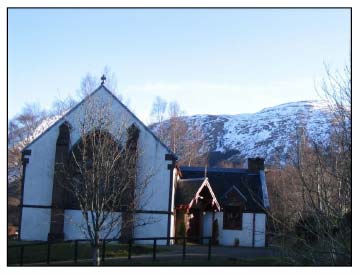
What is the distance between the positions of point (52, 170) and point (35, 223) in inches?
124

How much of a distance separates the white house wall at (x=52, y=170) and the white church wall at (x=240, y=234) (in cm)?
551

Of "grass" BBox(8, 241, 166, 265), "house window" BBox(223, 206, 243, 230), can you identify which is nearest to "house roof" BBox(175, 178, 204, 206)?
"house window" BBox(223, 206, 243, 230)

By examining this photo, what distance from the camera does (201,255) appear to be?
22.3 meters

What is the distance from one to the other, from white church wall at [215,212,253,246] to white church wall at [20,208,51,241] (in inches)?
424

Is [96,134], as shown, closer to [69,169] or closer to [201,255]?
[201,255]

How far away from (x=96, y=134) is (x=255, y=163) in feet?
61.4

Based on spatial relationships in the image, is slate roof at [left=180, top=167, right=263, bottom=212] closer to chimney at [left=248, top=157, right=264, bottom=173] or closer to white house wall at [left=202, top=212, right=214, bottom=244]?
chimney at [left=248, top=157, right=264, bottom=173]

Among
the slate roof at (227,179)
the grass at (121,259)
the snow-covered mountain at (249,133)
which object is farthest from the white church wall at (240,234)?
the snow-covered mountain at (249,133)

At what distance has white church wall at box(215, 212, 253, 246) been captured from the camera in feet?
108

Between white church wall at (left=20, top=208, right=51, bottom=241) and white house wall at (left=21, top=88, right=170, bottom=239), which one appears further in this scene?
white church wall at (left=20, top=208, right=51, bottom=241)

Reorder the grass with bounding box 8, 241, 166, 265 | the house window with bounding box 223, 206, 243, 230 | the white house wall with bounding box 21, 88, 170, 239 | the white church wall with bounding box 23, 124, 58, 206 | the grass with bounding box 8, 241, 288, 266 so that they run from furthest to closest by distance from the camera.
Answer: the house window with bounding box 223, 206, 243, 230 → the white church wall with bounding box 23, 124, 58, 206 → the white house wall with bounding box 21, 88, 170, 239 → the grass with bounding box 8, 241, 166, 265 → the grass with bounding box 8, 241, 288, 266

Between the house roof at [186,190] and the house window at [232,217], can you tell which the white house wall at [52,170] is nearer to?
the house roof at [186,190]

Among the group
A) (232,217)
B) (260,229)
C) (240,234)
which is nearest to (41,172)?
(232,217)

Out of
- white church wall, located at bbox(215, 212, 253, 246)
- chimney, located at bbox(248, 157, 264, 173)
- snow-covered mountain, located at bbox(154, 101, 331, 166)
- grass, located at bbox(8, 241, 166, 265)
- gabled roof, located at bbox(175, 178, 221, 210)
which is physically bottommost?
white church wall, located at bbox(215, 212, 253, 246)
